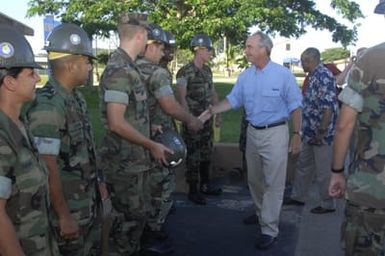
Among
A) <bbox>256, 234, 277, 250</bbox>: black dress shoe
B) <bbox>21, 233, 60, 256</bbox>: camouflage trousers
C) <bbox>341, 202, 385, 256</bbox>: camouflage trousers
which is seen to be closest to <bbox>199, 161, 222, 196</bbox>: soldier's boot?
<bbox>256, 234, 277, 250</bbox>: black dress shoe

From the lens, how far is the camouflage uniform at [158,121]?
446 centimetres

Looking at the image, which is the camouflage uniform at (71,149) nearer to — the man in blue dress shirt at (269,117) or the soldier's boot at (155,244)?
the soldier's boot at (155,244)

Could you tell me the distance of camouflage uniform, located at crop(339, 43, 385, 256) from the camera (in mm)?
2971

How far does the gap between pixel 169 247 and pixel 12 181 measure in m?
2.99

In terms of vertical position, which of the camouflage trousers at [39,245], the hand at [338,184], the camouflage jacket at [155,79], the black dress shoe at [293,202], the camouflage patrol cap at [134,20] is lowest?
the black dress shoe at [293,202]

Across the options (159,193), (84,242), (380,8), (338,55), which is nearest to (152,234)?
(159,193)

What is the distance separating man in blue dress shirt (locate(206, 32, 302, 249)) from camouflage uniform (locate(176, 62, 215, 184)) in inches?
61.0

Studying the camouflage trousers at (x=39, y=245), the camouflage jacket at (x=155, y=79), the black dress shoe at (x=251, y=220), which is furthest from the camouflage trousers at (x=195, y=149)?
the camouflage trousers at (x=39, y=245)

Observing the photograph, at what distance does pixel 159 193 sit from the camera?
16.2 ft

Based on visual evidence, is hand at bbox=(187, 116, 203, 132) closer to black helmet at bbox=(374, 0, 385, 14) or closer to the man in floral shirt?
the man in floral shirt

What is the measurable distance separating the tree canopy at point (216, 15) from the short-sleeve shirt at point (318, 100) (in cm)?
920

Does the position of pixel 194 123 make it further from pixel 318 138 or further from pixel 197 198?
pixel 197 198

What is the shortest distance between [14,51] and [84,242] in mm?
1378

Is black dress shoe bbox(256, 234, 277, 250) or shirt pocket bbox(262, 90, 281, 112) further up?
shirt pocket bbox(262, 90, 281, 112)
